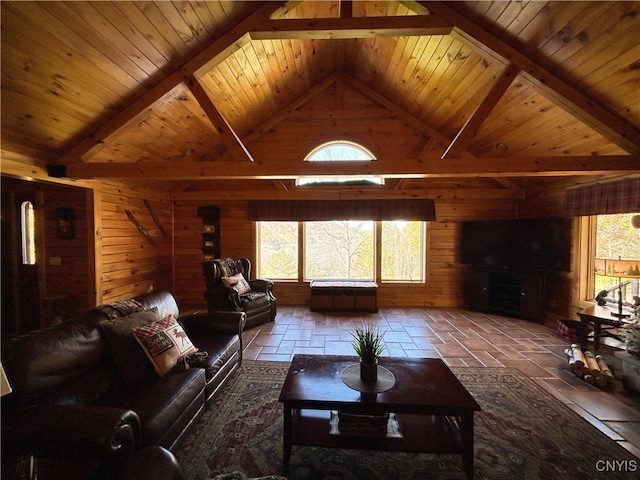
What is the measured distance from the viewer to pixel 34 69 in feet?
7.30

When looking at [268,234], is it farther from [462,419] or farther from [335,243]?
[462,419]

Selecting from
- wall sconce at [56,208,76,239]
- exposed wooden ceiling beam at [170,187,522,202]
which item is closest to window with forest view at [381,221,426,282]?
exposed wooden ceiling beam at [170,187,522,202]

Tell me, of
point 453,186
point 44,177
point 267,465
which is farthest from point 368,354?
point 453,186

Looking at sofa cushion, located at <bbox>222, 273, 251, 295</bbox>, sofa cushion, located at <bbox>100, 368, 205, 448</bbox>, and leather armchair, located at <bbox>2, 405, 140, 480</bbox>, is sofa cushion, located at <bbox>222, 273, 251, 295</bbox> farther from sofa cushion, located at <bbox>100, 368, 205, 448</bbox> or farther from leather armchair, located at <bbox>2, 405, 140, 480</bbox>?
leather armchair, located at <bbox>2, 405, 140, 480</bbox>

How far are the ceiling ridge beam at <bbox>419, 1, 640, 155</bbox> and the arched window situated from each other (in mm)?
5982

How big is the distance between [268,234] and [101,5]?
395cm

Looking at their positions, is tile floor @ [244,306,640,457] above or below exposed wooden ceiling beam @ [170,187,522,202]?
below

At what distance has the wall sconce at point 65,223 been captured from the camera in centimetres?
379

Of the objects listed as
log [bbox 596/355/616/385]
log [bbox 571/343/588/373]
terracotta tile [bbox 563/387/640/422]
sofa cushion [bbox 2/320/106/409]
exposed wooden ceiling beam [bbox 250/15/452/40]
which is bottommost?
terracotta tile [bbox 563/387/640/422]

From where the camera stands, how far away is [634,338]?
A: 2.42 metres

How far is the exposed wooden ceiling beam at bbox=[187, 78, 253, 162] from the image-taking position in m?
2.96

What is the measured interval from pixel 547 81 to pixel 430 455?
3480mm

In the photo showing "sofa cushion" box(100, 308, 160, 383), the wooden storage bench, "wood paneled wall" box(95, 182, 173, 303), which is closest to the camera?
"sofa cushion" box(100, 308, 160, 383)

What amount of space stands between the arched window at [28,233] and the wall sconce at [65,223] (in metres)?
0.64
